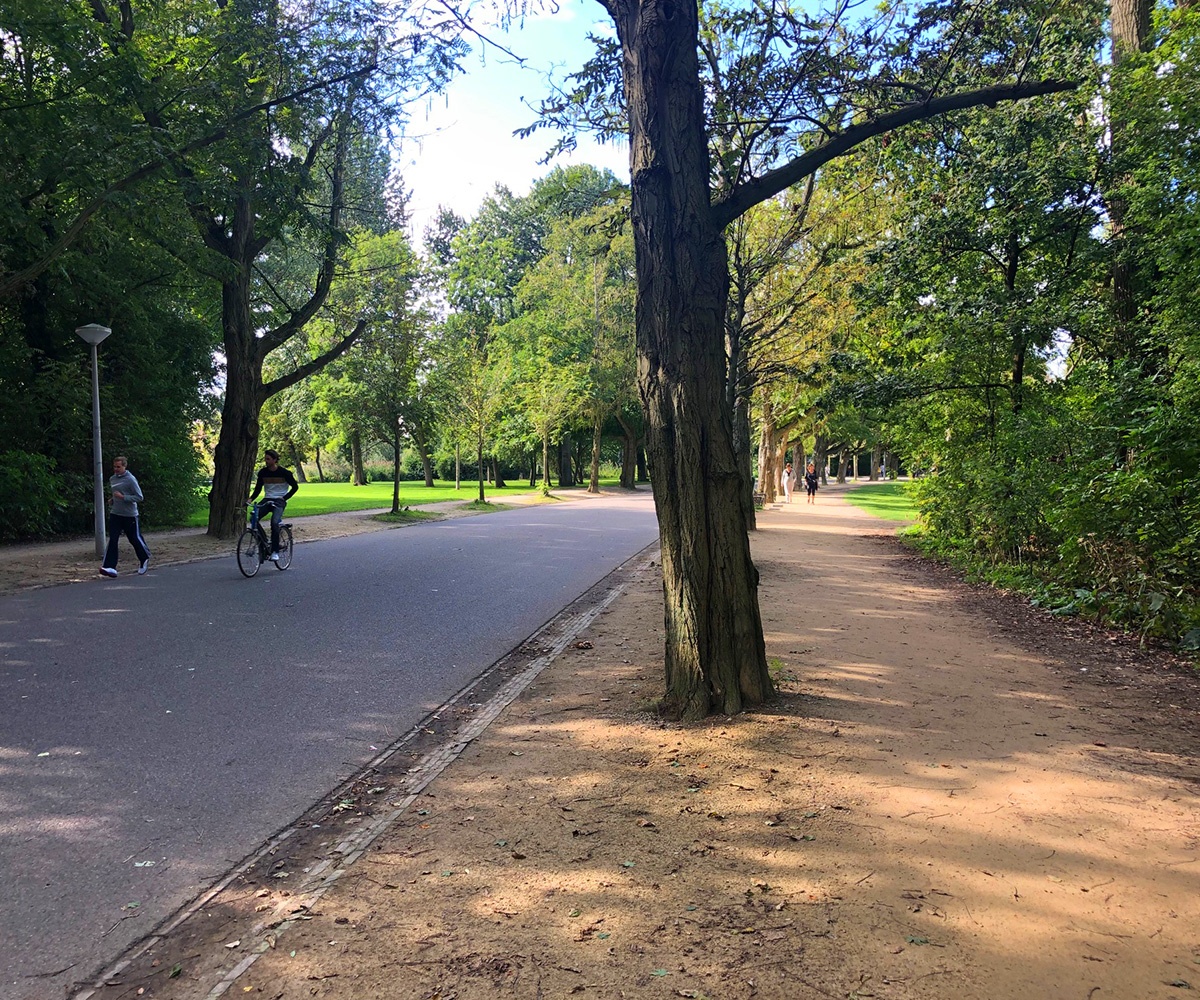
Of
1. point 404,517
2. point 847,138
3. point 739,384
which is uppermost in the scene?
point 847,138

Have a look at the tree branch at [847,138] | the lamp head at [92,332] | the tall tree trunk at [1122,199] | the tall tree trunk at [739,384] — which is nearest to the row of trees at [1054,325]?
the tall tree trunk at [1122,199]

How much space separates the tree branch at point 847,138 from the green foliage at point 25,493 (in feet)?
51.9

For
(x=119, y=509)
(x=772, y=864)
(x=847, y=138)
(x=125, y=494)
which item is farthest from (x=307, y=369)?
(x=772, y=864)

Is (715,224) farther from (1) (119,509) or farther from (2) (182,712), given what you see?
(1) (119,509)

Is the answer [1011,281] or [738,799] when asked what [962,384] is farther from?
[738,799]

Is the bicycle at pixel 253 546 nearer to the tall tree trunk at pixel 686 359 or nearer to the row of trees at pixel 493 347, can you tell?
the row of trees at pixel 493 347

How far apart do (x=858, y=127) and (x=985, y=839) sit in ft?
14.2

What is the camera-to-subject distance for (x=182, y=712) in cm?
542

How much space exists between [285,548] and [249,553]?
0.99 meters

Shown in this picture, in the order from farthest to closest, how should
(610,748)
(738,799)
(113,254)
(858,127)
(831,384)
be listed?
(113,254) < (831,384) < (858,127) < (610,748) < (738,799)

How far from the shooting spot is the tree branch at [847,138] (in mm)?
5195

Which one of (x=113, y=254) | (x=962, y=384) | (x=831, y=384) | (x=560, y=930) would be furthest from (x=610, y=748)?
(x=113, y=254)

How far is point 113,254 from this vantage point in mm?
17359

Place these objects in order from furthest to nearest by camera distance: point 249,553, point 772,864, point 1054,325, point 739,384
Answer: point 739,384, point 249,553, point 1054,325, point 772,864
